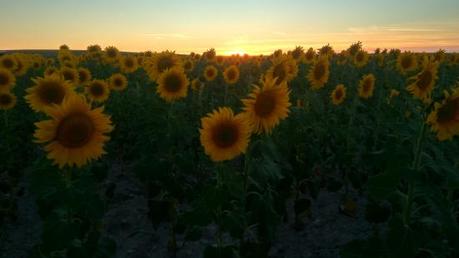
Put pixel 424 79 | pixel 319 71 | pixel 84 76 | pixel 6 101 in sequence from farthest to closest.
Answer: pixel 84 76
pixel 319 71
pixel 6 101
pixel 424 79

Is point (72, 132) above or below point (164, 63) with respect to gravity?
below

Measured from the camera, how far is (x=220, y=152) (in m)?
4.32

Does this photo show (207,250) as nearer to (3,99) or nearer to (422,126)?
(422,126)

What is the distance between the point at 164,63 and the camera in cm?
760

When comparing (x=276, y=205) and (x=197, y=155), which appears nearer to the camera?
(x=276, y=205)

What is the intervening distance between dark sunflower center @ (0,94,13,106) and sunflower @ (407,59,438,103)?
5.70 meters

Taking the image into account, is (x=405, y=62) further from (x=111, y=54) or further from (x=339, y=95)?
(x=111, y=54)

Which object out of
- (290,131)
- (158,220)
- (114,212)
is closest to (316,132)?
(290,131)

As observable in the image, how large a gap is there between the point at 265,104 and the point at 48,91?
7.64 ft

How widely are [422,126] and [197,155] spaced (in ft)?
13.1

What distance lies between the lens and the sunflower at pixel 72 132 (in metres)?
4.02

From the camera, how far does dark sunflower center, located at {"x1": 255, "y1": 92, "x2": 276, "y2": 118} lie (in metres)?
4.54

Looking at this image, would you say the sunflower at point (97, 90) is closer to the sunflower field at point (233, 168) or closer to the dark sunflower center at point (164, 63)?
the sunflower field at point (233, 168)

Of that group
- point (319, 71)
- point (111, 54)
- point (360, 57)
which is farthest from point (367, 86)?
point (111, 54)
